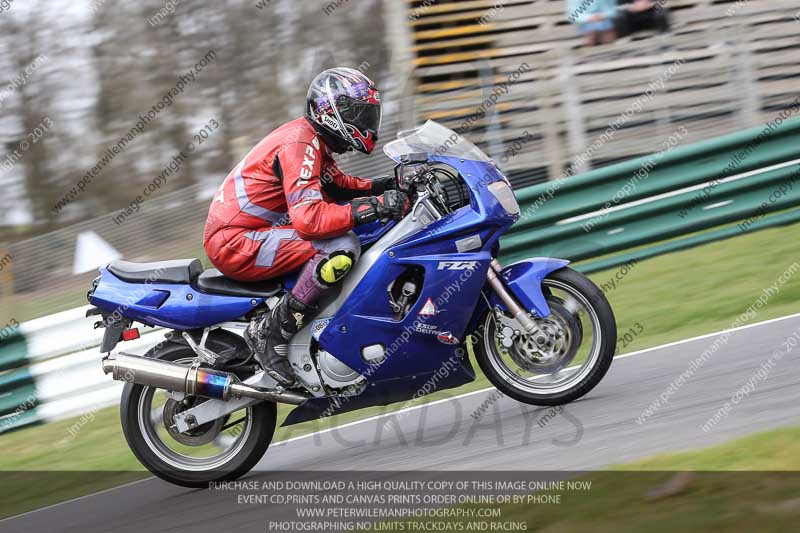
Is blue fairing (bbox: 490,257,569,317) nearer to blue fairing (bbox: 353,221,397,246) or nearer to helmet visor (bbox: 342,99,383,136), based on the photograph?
blue fairing (bbox: 353,221,397,246)

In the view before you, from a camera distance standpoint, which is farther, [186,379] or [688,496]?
[186,379]

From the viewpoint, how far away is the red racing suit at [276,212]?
207 inches

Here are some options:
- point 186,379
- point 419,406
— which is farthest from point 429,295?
point 186,379

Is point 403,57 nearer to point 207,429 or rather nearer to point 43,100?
point 43,100

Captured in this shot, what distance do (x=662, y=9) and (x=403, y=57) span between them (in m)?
3.24

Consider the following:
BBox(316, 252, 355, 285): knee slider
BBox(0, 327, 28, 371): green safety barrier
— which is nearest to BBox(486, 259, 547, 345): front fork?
BBox(316, 252, 355, 285): knee slider

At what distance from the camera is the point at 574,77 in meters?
10.3

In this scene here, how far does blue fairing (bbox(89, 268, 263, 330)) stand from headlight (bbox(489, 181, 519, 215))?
1389 millimetres

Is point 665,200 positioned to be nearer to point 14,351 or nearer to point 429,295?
point 429,295

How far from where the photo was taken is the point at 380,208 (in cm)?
522

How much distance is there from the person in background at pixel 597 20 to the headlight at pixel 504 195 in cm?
675

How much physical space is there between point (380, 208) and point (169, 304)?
1261 mm

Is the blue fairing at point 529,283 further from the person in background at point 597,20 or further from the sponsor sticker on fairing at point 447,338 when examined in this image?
the person in background at point 597,20

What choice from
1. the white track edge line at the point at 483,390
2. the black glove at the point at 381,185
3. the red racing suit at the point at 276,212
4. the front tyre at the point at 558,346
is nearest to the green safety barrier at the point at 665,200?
the white track edge line at the point at 483,390
